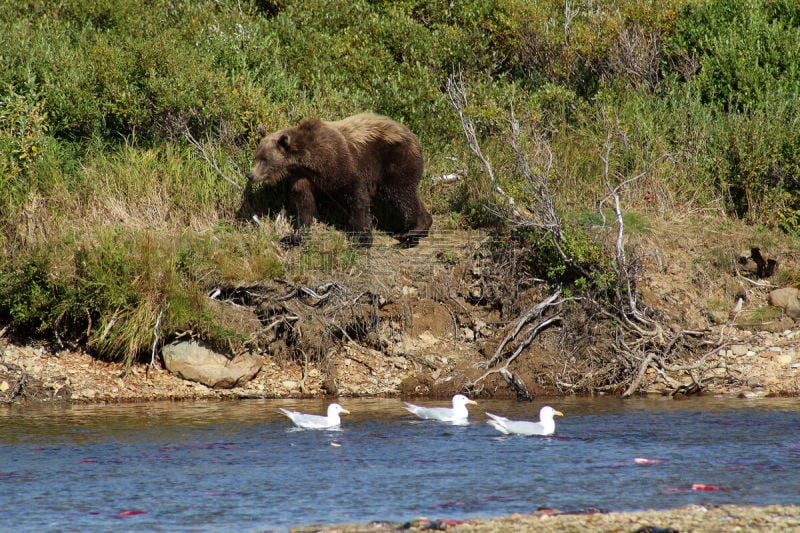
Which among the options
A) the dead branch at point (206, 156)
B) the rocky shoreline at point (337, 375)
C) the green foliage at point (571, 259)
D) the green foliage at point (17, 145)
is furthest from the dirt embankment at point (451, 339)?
the green foliage at point (17, 145)

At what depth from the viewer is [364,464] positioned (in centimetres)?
817

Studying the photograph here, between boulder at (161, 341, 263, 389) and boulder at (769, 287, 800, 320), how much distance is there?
6.36 metres

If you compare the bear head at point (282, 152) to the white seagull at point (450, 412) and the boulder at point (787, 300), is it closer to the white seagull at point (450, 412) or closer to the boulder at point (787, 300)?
the white seagull at point (450, 412)

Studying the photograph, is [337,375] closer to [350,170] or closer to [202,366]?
[202,366]

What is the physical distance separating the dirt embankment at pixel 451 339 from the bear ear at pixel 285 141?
132 cm

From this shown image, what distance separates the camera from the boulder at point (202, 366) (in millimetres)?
11258

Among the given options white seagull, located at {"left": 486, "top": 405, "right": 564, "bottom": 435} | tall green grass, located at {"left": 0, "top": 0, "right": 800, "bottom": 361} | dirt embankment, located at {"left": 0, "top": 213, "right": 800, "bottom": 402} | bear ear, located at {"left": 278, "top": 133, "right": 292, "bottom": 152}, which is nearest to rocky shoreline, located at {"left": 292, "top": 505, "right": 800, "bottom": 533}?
white seagull, located at {"left": 486, "top": 405, "right": 564, "bottom": 435}

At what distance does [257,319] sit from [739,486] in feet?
19.4

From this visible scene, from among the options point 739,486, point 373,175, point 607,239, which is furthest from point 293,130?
point 739,486

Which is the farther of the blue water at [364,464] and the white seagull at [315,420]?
the white seagull at [315,420]

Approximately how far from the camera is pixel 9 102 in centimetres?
1327

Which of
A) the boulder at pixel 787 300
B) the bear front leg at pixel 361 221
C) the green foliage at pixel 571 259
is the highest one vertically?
the bear front leg at pixel 361 221

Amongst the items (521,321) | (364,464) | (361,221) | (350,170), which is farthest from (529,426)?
(350,170)

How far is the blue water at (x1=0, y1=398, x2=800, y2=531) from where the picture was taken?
6941mm
